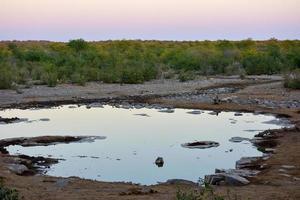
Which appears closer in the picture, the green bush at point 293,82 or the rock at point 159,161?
the rock at point 159,161

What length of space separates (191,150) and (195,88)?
2398 cm

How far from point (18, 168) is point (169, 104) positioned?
1654cm

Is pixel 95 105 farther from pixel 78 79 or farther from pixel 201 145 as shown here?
pixel 201 145

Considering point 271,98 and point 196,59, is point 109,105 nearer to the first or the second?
point 271,98

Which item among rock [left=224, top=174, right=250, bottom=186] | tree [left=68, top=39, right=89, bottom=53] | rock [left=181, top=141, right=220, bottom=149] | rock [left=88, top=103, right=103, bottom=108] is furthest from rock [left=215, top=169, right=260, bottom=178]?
tree [left=68, top=39, right=89, bottom=53]

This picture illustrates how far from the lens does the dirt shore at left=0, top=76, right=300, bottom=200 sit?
10367mm

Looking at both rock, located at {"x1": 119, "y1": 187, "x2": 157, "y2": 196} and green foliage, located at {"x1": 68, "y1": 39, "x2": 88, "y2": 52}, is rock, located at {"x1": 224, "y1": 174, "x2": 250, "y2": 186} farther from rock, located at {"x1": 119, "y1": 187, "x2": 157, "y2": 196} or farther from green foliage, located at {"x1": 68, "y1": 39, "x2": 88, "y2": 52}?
green foliage, located at {"x1": 68, "y1": 39, "x2": 88, "y2": 52}

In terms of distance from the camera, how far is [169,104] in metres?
29.3

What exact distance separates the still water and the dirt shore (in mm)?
1231

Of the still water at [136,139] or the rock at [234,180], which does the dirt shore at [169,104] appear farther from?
the still water at [136,139]

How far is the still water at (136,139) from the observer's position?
1383cm

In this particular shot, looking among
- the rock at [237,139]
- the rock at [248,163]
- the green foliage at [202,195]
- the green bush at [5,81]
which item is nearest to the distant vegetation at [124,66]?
the green bush at [5,81]

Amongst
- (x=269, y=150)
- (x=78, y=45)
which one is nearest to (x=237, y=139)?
(x=269, y=150)

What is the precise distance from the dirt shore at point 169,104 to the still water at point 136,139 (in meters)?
1.23
